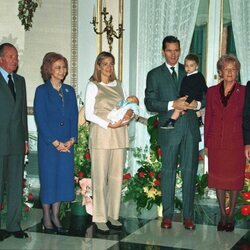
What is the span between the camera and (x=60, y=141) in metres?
4.48

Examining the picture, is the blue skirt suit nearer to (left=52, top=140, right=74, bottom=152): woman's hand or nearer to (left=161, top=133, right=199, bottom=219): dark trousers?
(left=52, top=140, right=74, bottom=152): woman's hand

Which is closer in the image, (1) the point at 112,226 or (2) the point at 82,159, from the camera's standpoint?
(1) the point at 112,226

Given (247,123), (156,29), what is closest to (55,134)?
(247,123)

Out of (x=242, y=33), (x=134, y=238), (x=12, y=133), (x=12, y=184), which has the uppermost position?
(x=242, y=33)

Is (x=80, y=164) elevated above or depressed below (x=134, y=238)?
above

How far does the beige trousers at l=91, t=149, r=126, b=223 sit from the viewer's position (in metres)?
4.53

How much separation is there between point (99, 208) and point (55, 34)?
8.60 feet

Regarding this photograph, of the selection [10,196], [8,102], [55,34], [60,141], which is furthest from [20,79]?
[55,34]

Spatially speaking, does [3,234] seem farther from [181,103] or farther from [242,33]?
[242,33]

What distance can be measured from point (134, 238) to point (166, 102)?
3.63 ft

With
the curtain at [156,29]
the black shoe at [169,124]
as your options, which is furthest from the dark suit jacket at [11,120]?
the curtain at [156,29]

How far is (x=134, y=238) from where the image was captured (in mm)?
4418

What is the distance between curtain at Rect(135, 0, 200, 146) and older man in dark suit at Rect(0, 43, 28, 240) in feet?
7.30

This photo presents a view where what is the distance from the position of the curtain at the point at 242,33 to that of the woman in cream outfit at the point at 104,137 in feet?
6.03
